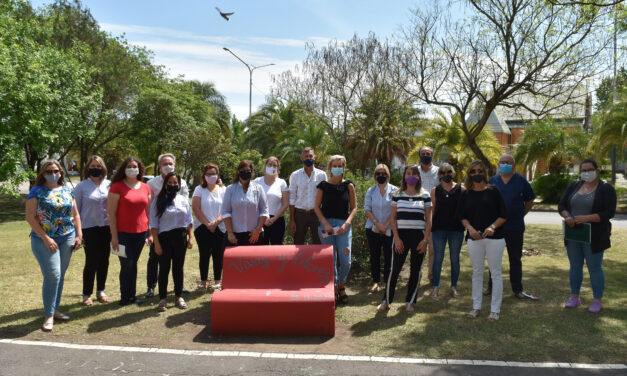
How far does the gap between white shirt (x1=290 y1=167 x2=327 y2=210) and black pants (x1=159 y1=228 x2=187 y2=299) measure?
62.4 inches

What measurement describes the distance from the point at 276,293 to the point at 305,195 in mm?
1725

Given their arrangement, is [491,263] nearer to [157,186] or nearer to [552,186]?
[157,186]

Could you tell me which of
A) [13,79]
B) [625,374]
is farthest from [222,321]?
[13,79]

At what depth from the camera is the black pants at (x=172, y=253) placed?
6.17 m

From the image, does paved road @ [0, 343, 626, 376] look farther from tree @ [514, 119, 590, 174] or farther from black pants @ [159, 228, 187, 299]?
tree @ [514, 119, 590, 174]

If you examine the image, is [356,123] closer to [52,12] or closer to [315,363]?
[315,363]

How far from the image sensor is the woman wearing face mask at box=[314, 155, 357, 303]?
20.9ft

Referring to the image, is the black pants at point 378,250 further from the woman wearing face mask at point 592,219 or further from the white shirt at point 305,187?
the woman wearing face mask at point 592,219

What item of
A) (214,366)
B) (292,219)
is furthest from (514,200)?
(214,366)

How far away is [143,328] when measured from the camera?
5.56m

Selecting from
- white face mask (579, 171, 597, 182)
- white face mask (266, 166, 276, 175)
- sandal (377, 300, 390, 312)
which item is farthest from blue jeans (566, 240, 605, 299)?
white face mask (266, 166, 276, 175)

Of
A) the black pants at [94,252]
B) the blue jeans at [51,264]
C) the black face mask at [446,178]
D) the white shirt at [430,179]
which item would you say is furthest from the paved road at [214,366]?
the white shirt at [430,179]

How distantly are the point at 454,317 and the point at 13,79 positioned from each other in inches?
674

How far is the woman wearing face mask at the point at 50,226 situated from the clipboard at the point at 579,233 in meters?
6.10
